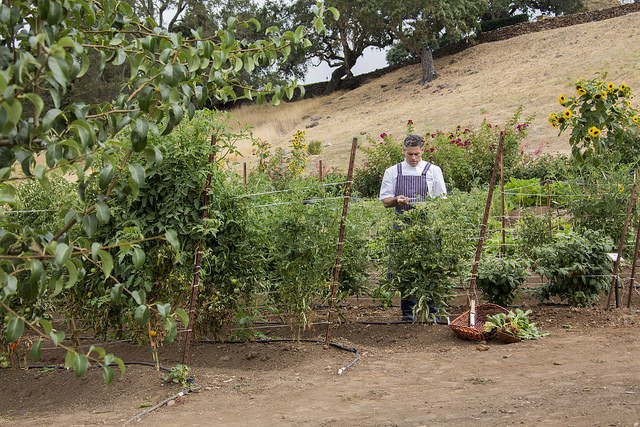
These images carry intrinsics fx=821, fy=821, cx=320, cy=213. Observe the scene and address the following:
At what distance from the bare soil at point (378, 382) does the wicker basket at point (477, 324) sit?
0.22ft

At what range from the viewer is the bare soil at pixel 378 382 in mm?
4441

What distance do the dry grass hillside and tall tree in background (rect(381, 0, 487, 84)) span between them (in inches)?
44.4

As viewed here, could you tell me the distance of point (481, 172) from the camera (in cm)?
1377

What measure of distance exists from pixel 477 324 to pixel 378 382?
1.62m

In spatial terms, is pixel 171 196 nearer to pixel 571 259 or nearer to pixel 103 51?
pixel 103 51

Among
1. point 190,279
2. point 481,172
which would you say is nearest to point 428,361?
point 190,279

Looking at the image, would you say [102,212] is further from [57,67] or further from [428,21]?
[428,21]

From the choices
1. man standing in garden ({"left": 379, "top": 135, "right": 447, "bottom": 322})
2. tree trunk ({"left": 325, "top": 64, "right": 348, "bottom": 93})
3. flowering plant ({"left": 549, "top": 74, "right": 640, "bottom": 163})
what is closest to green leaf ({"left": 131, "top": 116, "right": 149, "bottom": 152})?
man standing in garden ({"left": 379, "top": 135, "right": 447, "bottom": 322})

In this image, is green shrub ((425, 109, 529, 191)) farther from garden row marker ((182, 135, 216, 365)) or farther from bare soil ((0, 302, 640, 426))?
garden row marker ((182, 135, 216, 365))

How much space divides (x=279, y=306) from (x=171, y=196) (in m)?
1.35

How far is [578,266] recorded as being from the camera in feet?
22.7

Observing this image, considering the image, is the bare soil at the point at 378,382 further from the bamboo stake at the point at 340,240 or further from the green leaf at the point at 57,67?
the green leaf at the point at 57,67

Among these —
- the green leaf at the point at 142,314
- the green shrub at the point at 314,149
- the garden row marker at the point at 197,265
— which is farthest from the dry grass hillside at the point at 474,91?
the green leaf at the point at 142,314

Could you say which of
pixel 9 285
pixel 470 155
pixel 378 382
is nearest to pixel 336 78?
pixel 470 155
